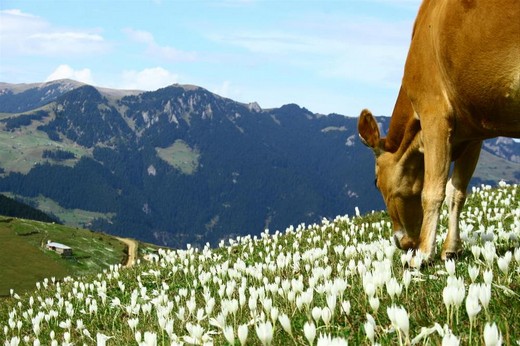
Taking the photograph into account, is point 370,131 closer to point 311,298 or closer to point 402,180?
point 402,180

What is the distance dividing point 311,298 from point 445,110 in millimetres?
3968

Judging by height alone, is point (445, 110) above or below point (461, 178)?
above

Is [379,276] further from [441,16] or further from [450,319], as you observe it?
[441,16]

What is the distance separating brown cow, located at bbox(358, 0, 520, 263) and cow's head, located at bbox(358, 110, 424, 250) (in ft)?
0.06

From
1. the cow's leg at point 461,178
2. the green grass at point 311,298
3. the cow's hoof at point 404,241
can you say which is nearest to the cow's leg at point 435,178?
the green grass at point 311,298

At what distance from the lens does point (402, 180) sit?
36.5ft

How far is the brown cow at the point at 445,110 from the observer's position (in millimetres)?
7809

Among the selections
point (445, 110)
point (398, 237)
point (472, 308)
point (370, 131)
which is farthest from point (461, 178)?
point (472, 308)

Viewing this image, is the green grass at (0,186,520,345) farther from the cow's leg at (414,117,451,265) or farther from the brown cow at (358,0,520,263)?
the brown cow at (358,0,520,263)

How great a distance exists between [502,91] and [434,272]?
275 cm

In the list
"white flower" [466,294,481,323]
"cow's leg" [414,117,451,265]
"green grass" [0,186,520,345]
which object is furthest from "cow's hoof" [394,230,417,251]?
"white flower" [466,294,481,323]

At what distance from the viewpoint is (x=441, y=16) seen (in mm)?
8750

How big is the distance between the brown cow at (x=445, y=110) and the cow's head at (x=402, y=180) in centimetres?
2

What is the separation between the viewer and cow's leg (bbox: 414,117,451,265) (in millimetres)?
9055
